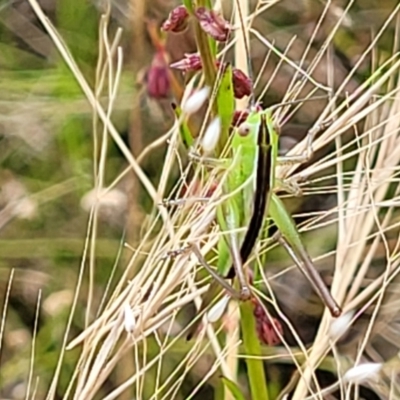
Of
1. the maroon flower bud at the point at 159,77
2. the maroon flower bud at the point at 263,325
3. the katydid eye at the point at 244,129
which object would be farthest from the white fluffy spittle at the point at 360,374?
the maroon flower bud at the point at 159,77

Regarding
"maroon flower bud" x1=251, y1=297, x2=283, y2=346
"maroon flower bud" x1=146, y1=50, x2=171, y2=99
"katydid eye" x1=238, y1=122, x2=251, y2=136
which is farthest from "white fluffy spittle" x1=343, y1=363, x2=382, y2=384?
"maroon flower bud" x1=146, y1=50, x2=171, y2=99

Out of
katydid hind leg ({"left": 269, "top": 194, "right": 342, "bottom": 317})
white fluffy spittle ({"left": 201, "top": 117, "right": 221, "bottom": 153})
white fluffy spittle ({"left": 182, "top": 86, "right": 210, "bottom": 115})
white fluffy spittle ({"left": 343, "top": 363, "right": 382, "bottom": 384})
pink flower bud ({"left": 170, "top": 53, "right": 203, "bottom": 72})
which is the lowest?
white fluffy spittle ({"left": 343, "top": 363, "right": 382, "bottom": 384})

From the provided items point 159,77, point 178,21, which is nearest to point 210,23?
point 178,21

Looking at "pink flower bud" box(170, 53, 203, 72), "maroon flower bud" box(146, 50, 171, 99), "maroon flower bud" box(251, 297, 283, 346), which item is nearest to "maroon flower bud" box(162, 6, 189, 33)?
"pink flower bud" box(170, 53, 203, 72)

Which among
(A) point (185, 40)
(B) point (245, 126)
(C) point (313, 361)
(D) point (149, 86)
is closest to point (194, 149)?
(B) point (245, 126)

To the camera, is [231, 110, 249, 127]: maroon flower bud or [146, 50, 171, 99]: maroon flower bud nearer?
[231, 110, 249, 127]: maroon flower bud

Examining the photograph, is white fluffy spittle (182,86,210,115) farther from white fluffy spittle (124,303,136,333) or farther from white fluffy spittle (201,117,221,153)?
white fluffy spittle (124,303,136,333)

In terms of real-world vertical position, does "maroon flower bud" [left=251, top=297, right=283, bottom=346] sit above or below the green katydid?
below
